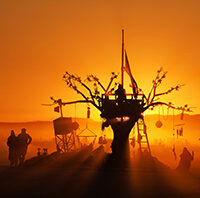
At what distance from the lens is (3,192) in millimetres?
10289

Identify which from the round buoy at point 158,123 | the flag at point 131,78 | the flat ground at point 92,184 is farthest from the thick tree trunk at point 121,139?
the round buoy at point 158,123

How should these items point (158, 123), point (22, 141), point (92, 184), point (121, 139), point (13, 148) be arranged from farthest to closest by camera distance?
point (158, 123)
point (22, 141)
point (13, 148)
point (121, 139)
point (92, 184)

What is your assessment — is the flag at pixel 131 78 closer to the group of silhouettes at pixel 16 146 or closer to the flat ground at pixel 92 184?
the flat ground at pixel 92 184

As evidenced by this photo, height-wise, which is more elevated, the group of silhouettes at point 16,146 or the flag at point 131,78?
the flag at point 131,78

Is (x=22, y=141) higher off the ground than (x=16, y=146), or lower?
higher

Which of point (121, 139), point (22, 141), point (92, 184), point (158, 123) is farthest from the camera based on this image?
point (158, 123)

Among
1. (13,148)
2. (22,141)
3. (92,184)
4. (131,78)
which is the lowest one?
(92,184)

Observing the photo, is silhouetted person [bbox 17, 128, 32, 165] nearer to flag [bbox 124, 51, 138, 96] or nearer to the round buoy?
flag [bbox 124, 51, 138, 96]

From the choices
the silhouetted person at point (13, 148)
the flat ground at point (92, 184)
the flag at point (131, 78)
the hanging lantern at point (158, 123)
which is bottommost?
the flat ground at point (92, 184)

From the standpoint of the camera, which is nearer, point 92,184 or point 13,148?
point 92,184

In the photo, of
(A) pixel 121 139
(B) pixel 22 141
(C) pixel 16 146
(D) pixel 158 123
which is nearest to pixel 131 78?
(A) pixel 121 139

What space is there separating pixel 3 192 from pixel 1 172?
4458 millimetres

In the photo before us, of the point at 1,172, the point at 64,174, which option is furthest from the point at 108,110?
the point at 1,172

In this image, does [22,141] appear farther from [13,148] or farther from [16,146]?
[13,148]
